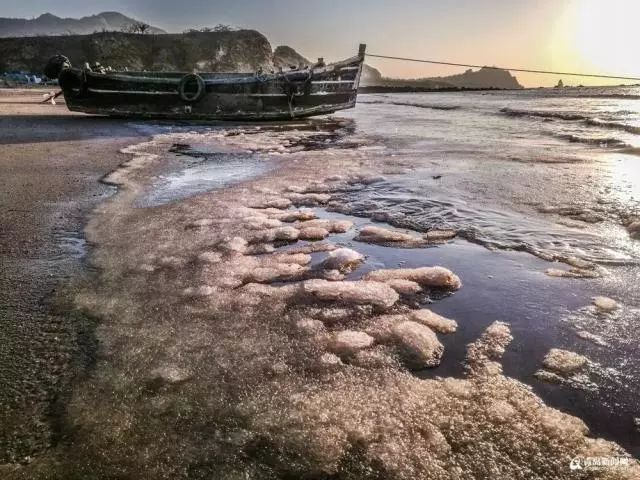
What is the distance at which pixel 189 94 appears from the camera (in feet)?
53.8

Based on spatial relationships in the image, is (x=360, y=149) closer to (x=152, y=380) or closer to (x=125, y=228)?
(x=125, y=228)

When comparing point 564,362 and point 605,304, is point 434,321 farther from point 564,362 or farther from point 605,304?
point 605,304

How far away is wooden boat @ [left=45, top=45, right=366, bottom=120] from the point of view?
16.3 m

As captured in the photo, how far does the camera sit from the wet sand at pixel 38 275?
75.6 inches

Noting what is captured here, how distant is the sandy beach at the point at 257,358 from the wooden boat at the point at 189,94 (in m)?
12.8

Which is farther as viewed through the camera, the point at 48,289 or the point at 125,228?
the point at 125,228

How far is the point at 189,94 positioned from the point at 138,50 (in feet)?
172

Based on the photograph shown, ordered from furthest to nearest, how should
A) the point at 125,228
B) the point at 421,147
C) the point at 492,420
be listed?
1. the point at 421,147
2. the point at 125,228
3. the point at 492,420

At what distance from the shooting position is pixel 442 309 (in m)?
2.91

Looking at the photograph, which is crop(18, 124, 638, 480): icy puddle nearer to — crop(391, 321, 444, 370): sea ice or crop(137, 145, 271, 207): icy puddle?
crop(391, 321, 444, 370): sea ice

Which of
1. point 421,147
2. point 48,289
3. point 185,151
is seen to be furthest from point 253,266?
point 421,147

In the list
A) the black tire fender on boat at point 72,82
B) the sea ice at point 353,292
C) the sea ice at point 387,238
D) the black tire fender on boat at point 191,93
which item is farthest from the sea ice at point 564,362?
the black tire fender on boat at point 72,82

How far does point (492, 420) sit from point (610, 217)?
12.7ft

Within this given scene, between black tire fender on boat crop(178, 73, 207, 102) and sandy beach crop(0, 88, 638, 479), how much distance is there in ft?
41.3
